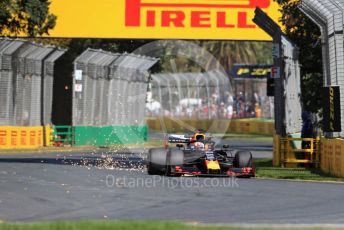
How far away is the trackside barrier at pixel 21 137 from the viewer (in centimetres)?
3762

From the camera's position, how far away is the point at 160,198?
55.2 feet

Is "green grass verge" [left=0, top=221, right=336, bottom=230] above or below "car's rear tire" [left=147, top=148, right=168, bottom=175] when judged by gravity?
below

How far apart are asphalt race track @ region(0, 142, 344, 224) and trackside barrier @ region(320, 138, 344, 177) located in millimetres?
2152

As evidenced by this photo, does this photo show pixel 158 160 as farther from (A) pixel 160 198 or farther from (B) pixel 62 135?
(B) pixel 62 135

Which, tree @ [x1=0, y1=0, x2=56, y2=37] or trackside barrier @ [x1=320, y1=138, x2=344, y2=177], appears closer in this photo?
trackside barrier @ [x1=320, y1=138, x2=344, y2=177]

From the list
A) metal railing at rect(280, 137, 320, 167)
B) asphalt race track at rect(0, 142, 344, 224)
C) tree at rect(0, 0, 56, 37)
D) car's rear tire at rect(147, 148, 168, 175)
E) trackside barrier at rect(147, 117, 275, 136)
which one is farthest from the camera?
trackside barrier at rect(147, 117, 275, 136)

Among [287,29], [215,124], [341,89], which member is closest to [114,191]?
[341,89]

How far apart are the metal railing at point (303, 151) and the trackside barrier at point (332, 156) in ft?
1.99

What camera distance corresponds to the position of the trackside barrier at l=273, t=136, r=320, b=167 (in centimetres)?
2700

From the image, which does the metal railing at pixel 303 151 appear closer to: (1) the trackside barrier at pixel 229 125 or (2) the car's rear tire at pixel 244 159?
(2) the car's rear tire at pixel 244 159

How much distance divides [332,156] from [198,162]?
3.69 meters

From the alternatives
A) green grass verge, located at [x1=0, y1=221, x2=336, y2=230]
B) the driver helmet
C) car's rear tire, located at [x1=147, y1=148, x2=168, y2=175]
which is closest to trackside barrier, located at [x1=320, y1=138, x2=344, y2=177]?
the driver helmet

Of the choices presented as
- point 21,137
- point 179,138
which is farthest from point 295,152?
point 21,137

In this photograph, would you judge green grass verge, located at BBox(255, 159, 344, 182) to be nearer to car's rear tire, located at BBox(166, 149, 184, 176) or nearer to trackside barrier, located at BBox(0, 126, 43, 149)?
car's rear tire, located at BBox(166, 149, 184, 176)
